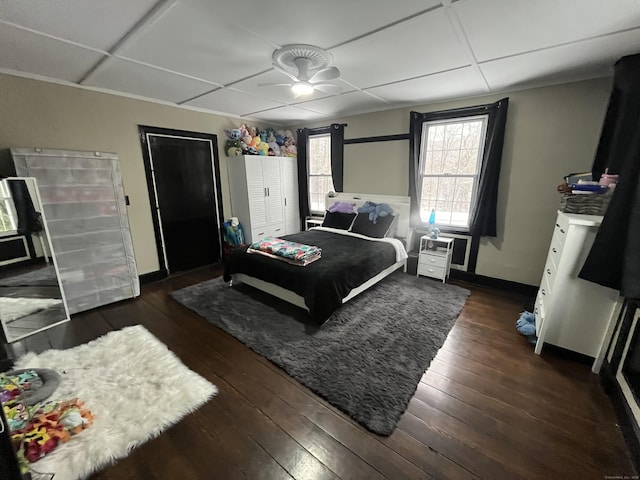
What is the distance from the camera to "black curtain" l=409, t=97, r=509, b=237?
118 inches

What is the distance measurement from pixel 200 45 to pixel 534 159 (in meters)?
3.49

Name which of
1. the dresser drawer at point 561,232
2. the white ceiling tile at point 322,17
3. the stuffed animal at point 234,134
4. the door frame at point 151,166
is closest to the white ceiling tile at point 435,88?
the white ceiling tile at point 322,17

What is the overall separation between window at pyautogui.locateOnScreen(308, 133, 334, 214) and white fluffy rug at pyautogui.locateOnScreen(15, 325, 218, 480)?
138 inches

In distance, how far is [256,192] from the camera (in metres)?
4.32

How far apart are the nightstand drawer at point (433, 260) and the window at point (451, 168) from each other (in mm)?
515

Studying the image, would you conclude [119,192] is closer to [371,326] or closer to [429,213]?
[371,326]

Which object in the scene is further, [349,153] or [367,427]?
[349,153]

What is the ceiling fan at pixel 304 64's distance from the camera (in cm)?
192

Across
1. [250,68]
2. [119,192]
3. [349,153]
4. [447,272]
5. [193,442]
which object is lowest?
[193,442]

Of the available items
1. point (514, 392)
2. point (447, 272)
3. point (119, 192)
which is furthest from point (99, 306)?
point (447, 272)

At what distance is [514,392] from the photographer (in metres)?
1.78

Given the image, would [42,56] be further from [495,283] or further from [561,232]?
[495,283]

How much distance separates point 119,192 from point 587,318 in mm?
4585

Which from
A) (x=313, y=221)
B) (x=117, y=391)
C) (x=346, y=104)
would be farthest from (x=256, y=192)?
(x=117, y=391)
